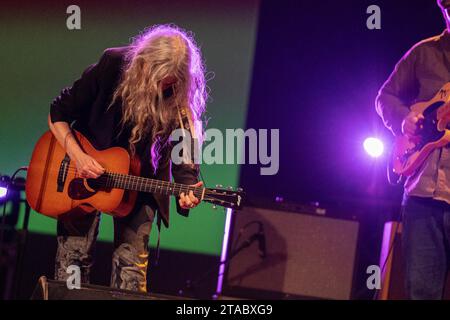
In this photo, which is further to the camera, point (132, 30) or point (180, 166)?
point (132, 30)

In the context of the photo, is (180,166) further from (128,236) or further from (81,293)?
(81,293)

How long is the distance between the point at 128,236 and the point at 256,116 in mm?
2683

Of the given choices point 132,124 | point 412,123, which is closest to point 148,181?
point 132,124

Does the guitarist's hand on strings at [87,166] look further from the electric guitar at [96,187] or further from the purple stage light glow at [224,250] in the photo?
the purple stage light glow at [224,250]

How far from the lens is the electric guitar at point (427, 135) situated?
337 centimetres

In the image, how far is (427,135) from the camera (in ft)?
11.3

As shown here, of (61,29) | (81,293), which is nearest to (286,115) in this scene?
(61,29)

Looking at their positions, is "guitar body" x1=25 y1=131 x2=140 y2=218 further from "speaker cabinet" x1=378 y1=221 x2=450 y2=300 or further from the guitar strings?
"speaker cabinet" x1=378 y1=221 x2=450 y2=300

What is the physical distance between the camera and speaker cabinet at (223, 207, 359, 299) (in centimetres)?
529

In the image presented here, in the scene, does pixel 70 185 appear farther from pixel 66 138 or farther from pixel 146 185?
pixel 146 185

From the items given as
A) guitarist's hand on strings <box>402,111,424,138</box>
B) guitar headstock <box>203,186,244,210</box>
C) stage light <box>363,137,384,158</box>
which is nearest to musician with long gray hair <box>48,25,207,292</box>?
guitar headstock <box>203,186,244,210</box>

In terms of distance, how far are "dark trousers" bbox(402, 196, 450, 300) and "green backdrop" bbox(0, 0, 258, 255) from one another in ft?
8.26
